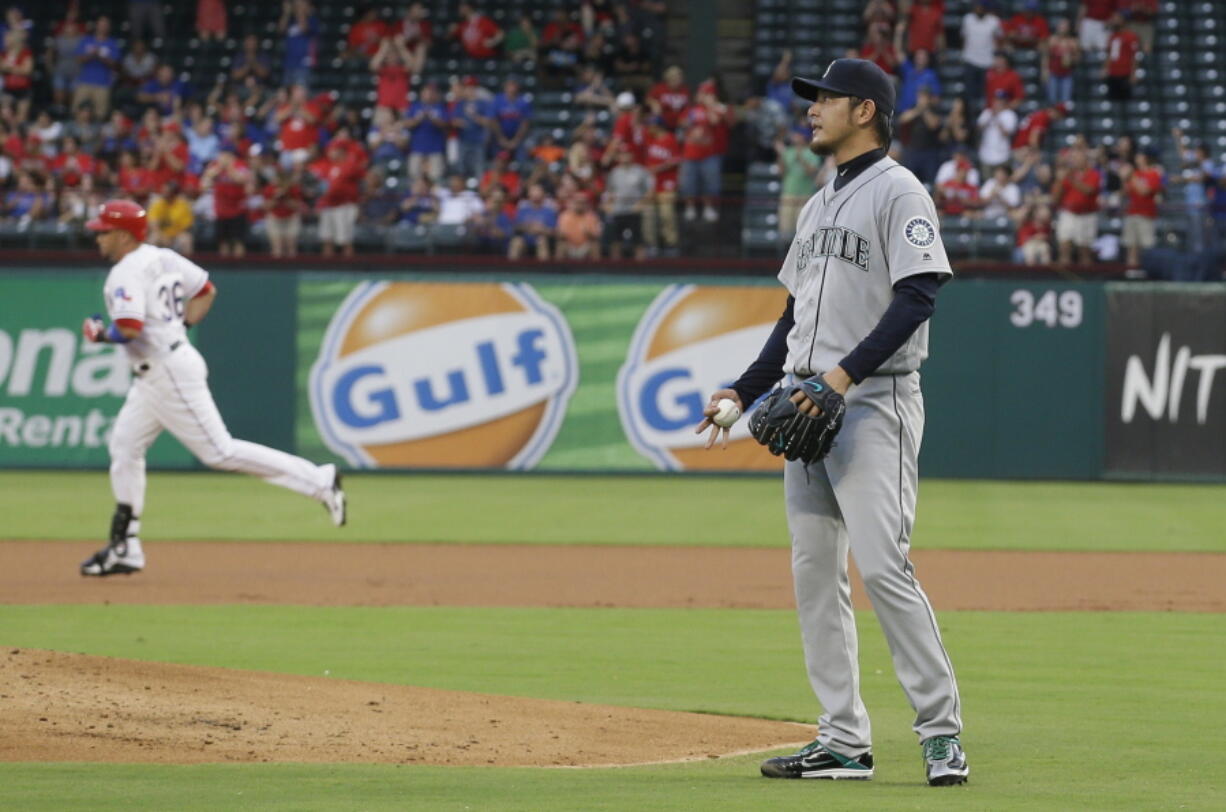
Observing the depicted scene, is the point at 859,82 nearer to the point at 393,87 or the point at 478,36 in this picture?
the point at 393,87

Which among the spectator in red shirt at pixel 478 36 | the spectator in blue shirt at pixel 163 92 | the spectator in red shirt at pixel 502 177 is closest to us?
the spectator in red shirt at pixel 502 177

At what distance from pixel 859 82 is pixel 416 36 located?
20504 millimetres

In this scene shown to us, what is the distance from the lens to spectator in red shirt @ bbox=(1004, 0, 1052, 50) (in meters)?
25.0

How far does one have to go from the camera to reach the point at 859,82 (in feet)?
18.6

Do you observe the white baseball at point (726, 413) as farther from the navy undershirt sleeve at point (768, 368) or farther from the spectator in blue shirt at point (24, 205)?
the spectator in blue shirt at point (24, 205)

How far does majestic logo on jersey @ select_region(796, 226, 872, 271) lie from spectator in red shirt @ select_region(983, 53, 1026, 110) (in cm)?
1795

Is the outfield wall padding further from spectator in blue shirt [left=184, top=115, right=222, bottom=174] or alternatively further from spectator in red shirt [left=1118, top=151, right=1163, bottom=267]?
spectator in blue shirt [left=184, top=115, right=222, bottom=174]

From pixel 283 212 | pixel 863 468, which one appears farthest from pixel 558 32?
pixel 863 468

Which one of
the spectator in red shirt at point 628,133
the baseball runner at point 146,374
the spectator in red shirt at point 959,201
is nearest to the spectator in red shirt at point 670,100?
the spectator in red shirt at point 628,133

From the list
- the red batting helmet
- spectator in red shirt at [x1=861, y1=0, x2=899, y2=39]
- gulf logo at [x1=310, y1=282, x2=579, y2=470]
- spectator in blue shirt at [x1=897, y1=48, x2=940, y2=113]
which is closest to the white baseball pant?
the red batting helmet

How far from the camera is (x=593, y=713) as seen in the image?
707 cm

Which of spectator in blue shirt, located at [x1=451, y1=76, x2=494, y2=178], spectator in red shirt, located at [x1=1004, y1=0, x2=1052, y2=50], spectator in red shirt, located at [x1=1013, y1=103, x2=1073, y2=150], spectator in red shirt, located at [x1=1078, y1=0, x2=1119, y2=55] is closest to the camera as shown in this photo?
spectator in red shirt, located at [x1=1013, y1=103, x2=1073, y2=150]

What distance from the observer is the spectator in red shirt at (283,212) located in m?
20.8

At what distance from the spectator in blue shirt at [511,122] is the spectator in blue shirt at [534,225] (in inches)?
104
